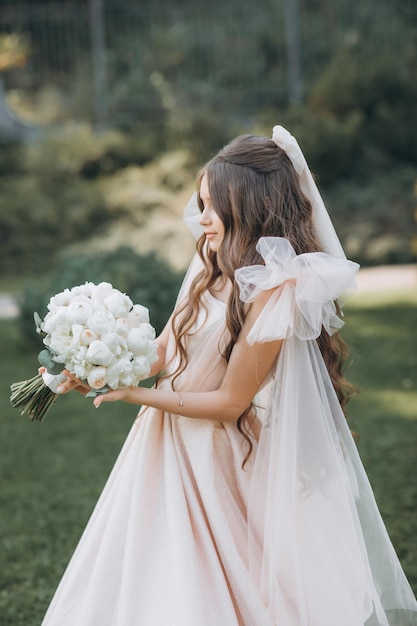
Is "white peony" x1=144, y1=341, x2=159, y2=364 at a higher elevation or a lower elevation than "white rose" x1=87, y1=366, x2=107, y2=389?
higher

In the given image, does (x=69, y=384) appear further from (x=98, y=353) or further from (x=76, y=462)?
(x=76, y=462)

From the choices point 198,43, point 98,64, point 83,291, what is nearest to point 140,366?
point 83,291

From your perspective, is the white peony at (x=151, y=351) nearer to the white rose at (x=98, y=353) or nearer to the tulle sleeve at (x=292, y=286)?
the white rose at (x=98, y=353)

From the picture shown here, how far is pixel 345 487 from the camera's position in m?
2.47

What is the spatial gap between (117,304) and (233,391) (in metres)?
0.42

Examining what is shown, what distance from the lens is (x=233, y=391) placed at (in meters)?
2.42

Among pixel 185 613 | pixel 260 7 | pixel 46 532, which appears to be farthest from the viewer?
pixel 260 7

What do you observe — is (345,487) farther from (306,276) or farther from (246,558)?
(306,276)

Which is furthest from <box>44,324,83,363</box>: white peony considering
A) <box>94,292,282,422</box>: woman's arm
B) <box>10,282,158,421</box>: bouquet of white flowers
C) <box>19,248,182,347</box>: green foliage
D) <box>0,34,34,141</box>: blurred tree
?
<box>0,34,34,141</box>: blurred tree

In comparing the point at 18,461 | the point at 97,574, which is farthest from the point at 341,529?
the point at 18,461

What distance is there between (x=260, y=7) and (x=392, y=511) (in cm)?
1417

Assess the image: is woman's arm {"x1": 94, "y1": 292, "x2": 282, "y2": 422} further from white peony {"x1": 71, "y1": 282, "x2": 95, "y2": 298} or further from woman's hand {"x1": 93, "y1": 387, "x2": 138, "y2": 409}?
white peony {"x1": 71, "y1": 282, "x2": 95, "y2": 298}

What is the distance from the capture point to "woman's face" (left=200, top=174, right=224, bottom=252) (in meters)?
2.48

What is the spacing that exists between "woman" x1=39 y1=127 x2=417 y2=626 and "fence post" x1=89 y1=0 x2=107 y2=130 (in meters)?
13.5
